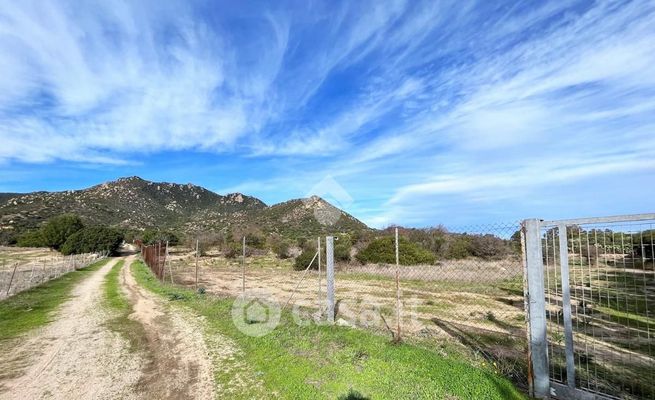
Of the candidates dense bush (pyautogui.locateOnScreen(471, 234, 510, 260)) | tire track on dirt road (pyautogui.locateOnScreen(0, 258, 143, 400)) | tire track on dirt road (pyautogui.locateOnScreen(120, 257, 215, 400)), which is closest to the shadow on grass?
tire track on dirt road (pyautogui.locateOnScreen(120, 257, 215, 400))

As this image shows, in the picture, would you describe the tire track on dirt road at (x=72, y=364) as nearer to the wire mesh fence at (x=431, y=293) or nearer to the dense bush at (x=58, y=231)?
the wire mesh fence at (x=431, y=293)

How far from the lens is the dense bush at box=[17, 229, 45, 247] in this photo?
59188mm

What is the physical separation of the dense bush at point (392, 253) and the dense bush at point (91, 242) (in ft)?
145

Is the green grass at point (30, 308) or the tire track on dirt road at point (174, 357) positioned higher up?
the tire track on dirt road at point (174, 357)

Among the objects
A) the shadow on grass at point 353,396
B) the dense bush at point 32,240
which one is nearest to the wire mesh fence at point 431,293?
the shadow on grass at point 353,396

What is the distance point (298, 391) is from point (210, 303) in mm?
7853

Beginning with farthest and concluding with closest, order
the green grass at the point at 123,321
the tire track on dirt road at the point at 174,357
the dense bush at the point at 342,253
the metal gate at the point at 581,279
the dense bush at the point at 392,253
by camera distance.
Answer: the dense bush at the point at 342,253, the dense bush at the point at 392,253, the green grass at the point at 123,321, the tire track on dirt road at the point at 174,357, the metal gate at the point at 581,279

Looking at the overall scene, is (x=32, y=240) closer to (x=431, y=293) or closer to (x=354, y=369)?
(x=431, y=293)

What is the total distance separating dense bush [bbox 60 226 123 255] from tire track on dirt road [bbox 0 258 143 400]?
169ft

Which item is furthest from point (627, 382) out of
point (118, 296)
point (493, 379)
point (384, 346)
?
point (118, 296)

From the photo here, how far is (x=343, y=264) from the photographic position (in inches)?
1156

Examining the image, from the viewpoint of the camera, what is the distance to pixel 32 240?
6028 cm

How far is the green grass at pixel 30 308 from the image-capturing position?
10.0m

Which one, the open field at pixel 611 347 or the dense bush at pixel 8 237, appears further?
the dense bush at pixel 8 237
